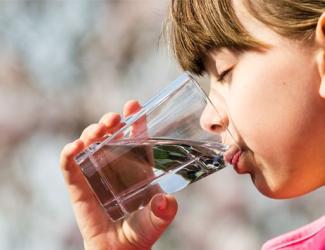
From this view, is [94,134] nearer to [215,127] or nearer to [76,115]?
[215,127]

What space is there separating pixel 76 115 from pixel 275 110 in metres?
1.08

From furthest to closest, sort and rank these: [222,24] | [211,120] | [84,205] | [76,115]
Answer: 1. [76,115]
2. [84,205]
3. [222,24]
4. [211,120]

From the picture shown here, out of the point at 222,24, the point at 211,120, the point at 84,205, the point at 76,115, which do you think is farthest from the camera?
the point at 76,115

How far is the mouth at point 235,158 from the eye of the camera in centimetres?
105

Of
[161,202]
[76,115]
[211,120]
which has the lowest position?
[76,115]

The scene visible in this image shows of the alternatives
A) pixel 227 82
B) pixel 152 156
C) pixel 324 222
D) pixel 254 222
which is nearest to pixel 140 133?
pixel 152 156

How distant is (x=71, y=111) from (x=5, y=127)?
167 millimetres

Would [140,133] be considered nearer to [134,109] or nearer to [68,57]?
[134,109]

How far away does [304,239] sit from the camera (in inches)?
51.1

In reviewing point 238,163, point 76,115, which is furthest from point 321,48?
point 76,115

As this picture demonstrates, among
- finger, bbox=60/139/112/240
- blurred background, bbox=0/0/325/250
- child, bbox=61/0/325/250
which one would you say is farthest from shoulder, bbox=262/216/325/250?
blurred background, bbox=0/0/325/250

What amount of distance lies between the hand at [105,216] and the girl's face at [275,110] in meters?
0.14

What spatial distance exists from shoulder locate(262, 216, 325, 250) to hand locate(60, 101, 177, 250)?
0.22m

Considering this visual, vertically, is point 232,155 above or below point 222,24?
below
